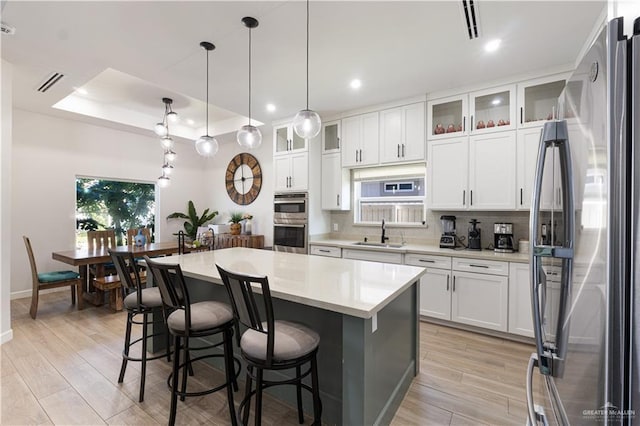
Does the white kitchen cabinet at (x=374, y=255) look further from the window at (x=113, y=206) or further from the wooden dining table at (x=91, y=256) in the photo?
the window at (x=113, y=206)

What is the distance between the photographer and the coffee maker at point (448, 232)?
11.5ft

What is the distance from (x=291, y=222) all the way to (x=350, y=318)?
122 inches

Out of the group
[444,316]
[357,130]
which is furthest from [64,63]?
[444,316]

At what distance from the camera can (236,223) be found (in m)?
5.75

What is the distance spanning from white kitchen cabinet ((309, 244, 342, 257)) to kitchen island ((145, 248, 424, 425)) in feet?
4.76

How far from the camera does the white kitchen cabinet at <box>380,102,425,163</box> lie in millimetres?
3672

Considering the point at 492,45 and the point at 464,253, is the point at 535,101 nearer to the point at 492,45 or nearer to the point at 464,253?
the point at 492,45

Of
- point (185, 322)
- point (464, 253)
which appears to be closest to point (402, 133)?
point (464, 253)

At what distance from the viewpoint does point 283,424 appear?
1.81 metres

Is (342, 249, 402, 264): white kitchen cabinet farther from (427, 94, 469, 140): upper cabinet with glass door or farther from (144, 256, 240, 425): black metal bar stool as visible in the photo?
(144, 256, 240, 425): black metal bar stool

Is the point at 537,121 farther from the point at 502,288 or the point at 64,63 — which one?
the point at 64,63

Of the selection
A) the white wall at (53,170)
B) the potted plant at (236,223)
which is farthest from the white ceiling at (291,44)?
the potted plant at (236,223)

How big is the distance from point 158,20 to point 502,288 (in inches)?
159

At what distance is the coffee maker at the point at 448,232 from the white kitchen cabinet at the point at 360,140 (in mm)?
1219
